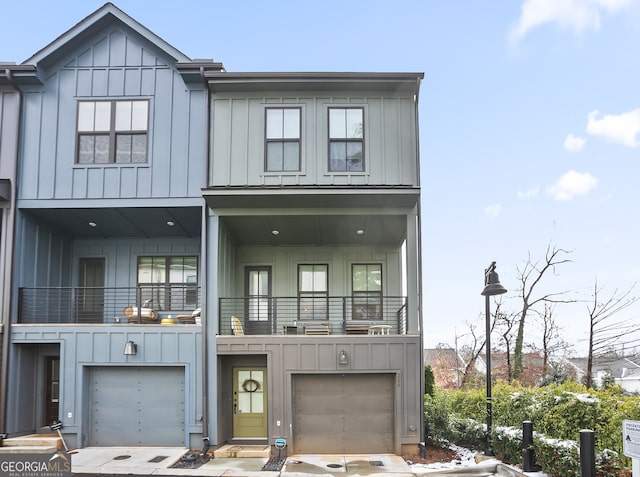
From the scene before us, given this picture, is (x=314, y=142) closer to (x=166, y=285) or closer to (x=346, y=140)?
(x=346, y=140)

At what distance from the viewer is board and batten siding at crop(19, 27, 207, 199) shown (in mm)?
13344

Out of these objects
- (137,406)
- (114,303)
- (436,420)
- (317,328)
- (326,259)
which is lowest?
(436,420)

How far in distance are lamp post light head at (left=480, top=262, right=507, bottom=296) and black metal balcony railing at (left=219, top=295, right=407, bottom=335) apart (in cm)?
297

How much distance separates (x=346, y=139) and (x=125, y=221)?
563 cm

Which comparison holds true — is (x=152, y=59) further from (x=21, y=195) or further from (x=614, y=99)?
(x=614, y=99)

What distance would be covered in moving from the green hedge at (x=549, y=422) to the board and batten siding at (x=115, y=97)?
26.0 feet

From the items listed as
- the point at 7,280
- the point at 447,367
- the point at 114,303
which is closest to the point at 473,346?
the point at 447,367

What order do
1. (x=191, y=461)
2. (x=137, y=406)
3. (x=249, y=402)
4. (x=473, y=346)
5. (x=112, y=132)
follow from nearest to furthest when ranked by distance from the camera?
(x=191, y=461)
(x=137, y=406)
(x=112, y=132)
(x=249, y=402)
(x=473, y=346)

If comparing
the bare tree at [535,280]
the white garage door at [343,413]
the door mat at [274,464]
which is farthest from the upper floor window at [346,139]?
the bare tree at [535,280]

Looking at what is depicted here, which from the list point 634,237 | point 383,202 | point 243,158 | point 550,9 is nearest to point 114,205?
point 243,158

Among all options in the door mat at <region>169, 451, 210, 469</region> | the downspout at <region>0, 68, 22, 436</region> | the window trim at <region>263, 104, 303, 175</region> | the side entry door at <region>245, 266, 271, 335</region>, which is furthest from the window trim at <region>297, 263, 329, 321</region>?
the downspout at <region>0, 68, 22, 436</region>

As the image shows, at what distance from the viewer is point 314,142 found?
13.4 metres

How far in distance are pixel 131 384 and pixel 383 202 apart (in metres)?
7.00

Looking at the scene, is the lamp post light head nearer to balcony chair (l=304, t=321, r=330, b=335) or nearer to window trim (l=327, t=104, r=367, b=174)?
window trim (l=327, t=104, r=367, b=174)
